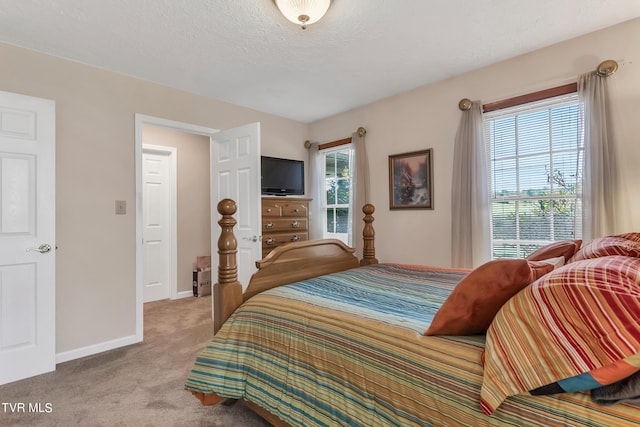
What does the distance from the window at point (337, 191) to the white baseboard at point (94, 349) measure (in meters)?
2.54

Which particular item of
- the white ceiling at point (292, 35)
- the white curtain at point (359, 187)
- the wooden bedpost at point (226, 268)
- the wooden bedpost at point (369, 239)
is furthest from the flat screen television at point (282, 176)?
the wooden bedpost at point (226, 268)

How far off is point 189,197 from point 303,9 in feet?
11.7

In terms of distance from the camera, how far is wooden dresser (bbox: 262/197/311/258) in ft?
11.9

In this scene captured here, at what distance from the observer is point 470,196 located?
2967 millimetres

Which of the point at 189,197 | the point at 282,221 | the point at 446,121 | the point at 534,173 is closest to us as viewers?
the point at 534,173

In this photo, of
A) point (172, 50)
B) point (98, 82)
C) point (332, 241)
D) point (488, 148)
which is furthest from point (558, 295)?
point (98, 82)

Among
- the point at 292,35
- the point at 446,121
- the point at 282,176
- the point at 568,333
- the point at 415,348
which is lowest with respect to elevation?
the point at 415,348

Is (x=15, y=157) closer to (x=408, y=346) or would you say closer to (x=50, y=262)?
(x=50, y=262)

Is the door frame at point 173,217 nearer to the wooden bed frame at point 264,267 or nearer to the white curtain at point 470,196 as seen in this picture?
the wooden bed frame at point 264,267

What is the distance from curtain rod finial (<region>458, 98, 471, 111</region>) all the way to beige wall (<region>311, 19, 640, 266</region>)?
8 centimetres

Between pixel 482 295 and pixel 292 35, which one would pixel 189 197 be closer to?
pixel 292 35

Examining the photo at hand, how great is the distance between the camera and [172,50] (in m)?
2.56

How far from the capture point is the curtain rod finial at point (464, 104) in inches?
118

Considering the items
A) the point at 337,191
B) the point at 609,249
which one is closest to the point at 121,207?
the point at 337,191
